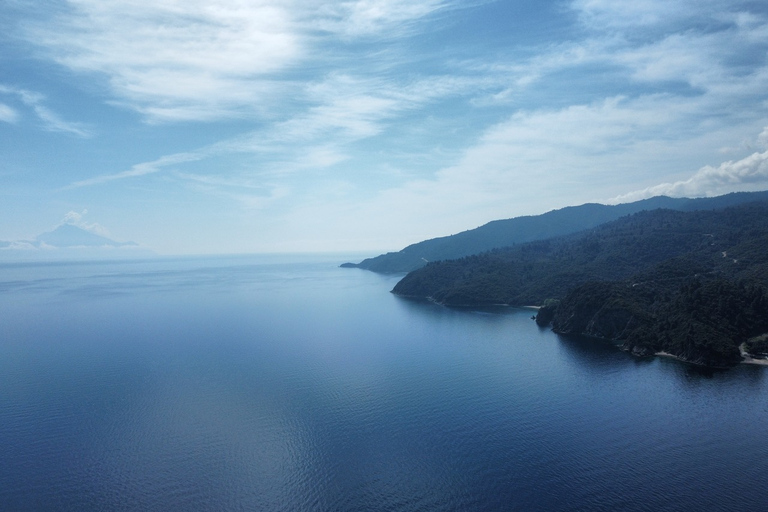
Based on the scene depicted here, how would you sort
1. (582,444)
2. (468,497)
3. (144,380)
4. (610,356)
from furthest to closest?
(610,356) < (144,380) < (582,444) < (468,497)

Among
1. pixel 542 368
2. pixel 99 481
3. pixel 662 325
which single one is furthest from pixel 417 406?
pixel 662 325

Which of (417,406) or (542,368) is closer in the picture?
(417,406)

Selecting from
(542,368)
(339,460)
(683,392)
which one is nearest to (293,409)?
(339,460)

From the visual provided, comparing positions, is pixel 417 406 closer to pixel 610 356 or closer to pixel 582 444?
pixel 582 444

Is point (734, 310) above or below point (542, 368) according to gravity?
above

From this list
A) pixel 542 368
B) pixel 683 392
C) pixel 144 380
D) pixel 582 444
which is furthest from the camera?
pixel 542 368

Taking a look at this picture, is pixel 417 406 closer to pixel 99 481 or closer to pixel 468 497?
pixel 468 497
